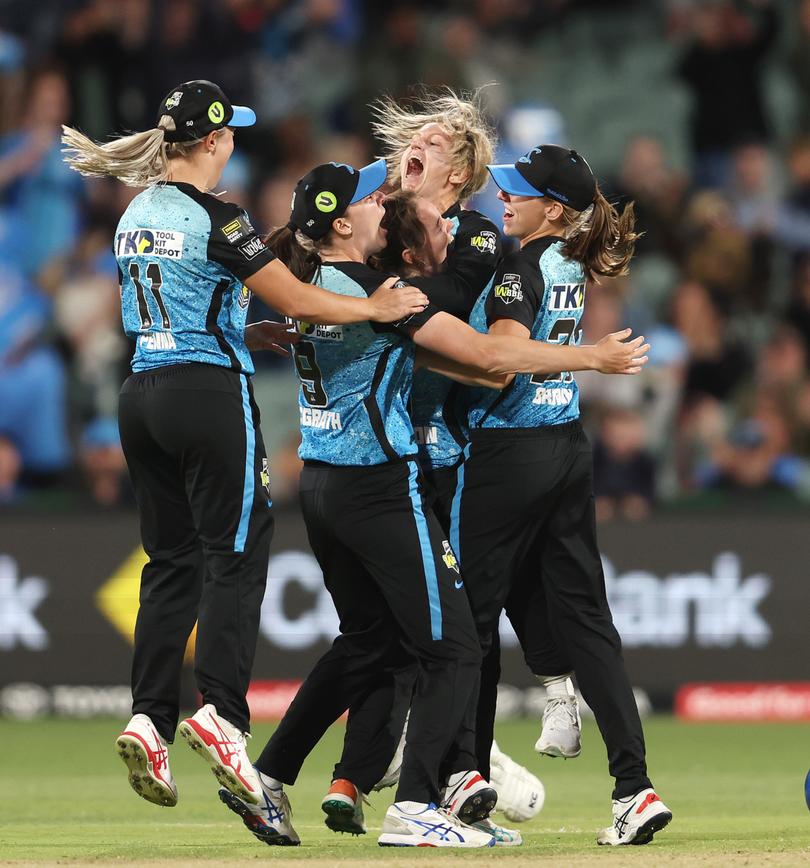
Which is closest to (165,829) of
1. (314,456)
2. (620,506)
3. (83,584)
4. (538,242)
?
(314,456)

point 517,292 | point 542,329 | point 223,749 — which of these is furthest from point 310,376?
point 223,749

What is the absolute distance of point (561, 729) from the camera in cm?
656

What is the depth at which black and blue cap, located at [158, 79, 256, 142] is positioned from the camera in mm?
5820

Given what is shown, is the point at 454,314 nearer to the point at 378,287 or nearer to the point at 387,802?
the point at 378,287

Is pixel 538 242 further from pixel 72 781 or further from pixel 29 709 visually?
pixel 29 709

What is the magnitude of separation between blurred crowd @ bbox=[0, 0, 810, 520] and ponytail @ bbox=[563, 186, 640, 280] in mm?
5375

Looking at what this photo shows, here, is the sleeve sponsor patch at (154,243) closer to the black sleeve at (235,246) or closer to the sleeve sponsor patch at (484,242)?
the black sleeve at (235,246)

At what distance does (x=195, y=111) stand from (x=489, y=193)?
7.48m

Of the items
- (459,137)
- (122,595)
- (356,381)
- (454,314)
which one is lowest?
(122,595)

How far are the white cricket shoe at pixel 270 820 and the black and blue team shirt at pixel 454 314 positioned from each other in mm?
1348

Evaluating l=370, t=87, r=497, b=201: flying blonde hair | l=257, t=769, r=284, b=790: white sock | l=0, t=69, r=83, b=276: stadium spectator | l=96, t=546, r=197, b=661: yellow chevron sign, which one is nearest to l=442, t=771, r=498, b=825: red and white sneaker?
l=257, t=769, r=284, b=790: white sock

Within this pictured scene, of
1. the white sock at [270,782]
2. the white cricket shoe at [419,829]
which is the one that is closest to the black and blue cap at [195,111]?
the white sock at [270,782]

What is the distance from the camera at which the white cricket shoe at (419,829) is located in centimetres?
557

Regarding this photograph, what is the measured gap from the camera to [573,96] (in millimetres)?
15000
